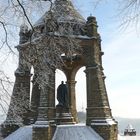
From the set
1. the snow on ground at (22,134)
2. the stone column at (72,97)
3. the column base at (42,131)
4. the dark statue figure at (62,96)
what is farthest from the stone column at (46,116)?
the stone column at (72,97)

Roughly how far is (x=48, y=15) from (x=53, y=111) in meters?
8.65

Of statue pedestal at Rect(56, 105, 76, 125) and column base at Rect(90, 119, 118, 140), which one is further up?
statue pedestal at Rect(56, 105, 76, 125)

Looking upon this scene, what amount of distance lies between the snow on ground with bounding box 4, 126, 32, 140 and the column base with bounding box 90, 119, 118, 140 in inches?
108

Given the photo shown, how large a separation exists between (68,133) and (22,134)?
79.1 inches

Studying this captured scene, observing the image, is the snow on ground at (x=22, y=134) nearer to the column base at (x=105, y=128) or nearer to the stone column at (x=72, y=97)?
the column base at (x=105, y=128)

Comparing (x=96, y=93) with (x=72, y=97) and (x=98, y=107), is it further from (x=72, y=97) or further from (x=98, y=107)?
(x=72, y=97)

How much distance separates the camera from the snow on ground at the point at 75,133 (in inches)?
540

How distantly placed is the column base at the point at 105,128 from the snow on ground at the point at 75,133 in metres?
0.22

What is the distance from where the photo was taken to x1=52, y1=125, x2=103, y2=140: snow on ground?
1371 cm

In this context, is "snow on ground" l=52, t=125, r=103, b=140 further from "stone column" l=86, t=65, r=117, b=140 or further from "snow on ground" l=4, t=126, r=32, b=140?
"snow on ground" l=4, t=126, r=32, b=140

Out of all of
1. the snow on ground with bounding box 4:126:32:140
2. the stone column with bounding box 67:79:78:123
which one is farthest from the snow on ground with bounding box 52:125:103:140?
the stone column with bounding box 67:79:78:123

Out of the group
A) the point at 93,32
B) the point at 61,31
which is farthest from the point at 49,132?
the point at 61,31

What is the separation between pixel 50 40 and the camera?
252 inches

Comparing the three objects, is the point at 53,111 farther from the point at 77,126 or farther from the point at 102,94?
the point at 102,94
